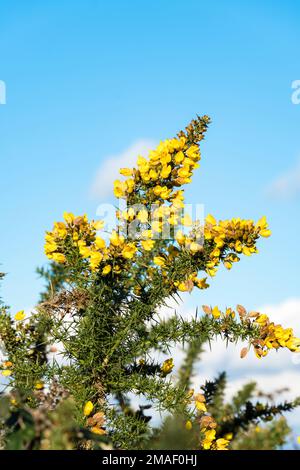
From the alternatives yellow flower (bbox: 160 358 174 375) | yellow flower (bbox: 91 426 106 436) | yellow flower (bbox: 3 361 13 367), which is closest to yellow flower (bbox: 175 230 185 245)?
yellow flower (bbox: 160 358 174 375)

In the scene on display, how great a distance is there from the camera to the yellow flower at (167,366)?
4.60 meters

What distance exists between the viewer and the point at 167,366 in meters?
4.61

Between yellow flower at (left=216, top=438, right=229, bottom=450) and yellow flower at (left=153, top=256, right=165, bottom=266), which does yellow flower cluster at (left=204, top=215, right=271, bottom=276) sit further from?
yellow flower at (left=216, top=438, right=229, bottom=450)

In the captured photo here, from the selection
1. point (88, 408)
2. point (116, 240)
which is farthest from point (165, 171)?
point (88, 408)

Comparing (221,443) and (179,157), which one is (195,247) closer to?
(179,157)

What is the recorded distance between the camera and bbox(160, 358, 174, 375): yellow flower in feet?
15.1

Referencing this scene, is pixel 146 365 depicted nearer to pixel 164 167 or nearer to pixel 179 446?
pixel 164 167

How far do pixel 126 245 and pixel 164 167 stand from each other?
2.49 feet

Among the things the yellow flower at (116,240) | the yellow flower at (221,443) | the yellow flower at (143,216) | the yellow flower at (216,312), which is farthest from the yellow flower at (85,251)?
the yellow flower at (221,443)

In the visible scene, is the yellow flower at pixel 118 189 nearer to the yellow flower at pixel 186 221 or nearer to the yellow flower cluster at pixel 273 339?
the yellow flower at pixel 186 221

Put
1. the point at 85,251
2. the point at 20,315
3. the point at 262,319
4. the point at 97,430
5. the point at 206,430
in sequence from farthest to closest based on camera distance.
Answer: the point at 20,315, the point at 206,430, the point at 262,319, the point at 85,251, the point at 97,430
